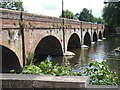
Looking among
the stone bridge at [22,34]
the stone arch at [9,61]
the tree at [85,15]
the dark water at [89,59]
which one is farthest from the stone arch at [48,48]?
the tree at [85,15]

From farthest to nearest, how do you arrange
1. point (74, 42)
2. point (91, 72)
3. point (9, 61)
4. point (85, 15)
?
point (85, 15)
point (74, 42)
point (9, 61)
point (91, 72)

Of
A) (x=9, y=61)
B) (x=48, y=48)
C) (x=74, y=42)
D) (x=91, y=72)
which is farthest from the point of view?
(x=74, y=42)

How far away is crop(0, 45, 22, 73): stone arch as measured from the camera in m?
10.8

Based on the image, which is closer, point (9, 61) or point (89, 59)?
point (9, 61)

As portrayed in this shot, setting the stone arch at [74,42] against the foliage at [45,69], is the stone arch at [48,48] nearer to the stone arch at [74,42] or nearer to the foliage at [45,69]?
the stone arch at [74,42]

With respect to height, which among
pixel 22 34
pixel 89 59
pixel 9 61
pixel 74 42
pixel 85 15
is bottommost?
pixel 89 59

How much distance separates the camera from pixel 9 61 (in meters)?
11.4

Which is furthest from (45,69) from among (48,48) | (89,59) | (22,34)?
(48,48)

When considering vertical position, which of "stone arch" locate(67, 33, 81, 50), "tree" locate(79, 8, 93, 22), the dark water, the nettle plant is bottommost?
the dark water

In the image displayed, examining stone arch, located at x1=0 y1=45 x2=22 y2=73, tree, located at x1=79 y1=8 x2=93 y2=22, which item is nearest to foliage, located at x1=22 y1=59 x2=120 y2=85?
stone arch, located at x1=0 y1=45 x2=22 y2=73

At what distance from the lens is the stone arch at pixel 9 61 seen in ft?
35.5

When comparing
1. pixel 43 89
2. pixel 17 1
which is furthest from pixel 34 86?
pixel 17 1

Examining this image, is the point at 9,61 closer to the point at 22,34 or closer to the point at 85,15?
the point at 22,34

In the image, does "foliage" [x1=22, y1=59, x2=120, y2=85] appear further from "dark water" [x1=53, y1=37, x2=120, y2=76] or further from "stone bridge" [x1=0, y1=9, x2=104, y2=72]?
"dark water" [x1=53, y1=37, x2=120, y2=76]
